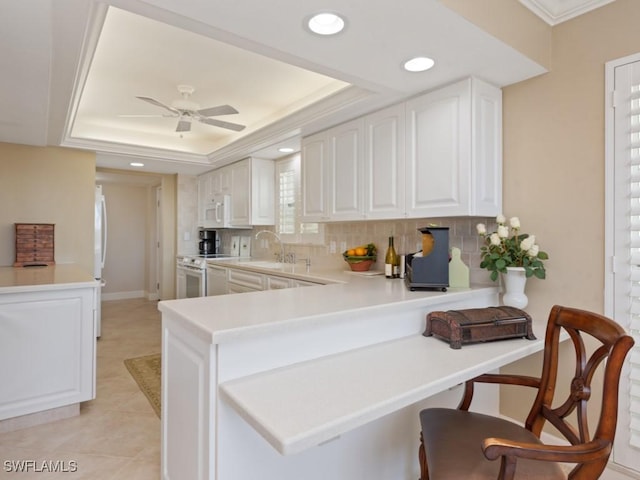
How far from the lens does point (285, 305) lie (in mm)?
1614

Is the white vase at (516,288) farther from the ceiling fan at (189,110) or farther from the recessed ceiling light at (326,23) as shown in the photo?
the ceiling fan at (189,110)

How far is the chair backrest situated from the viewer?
1.04 m

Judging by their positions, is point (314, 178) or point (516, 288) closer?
point (516, 288)

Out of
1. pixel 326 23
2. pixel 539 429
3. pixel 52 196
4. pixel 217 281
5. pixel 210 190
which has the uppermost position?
pixel 326 23

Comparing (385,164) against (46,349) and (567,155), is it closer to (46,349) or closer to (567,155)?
(567,155)

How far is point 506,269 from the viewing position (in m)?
2.11

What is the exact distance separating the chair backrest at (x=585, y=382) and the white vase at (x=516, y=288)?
649 mm

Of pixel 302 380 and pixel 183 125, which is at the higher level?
pixel 183 125

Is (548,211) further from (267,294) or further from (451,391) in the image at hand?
(267,294)

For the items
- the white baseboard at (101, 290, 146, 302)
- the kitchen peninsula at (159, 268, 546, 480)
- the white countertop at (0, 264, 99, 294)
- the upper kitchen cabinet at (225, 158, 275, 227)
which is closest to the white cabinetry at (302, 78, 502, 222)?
the kitchen peninsula at (159, 268, 546, 480)

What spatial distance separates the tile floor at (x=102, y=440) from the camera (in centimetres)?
194

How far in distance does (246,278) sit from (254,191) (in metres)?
1.15

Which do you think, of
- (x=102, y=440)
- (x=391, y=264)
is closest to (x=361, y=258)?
(x=391, y=264)

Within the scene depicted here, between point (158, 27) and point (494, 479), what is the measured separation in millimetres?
2756
